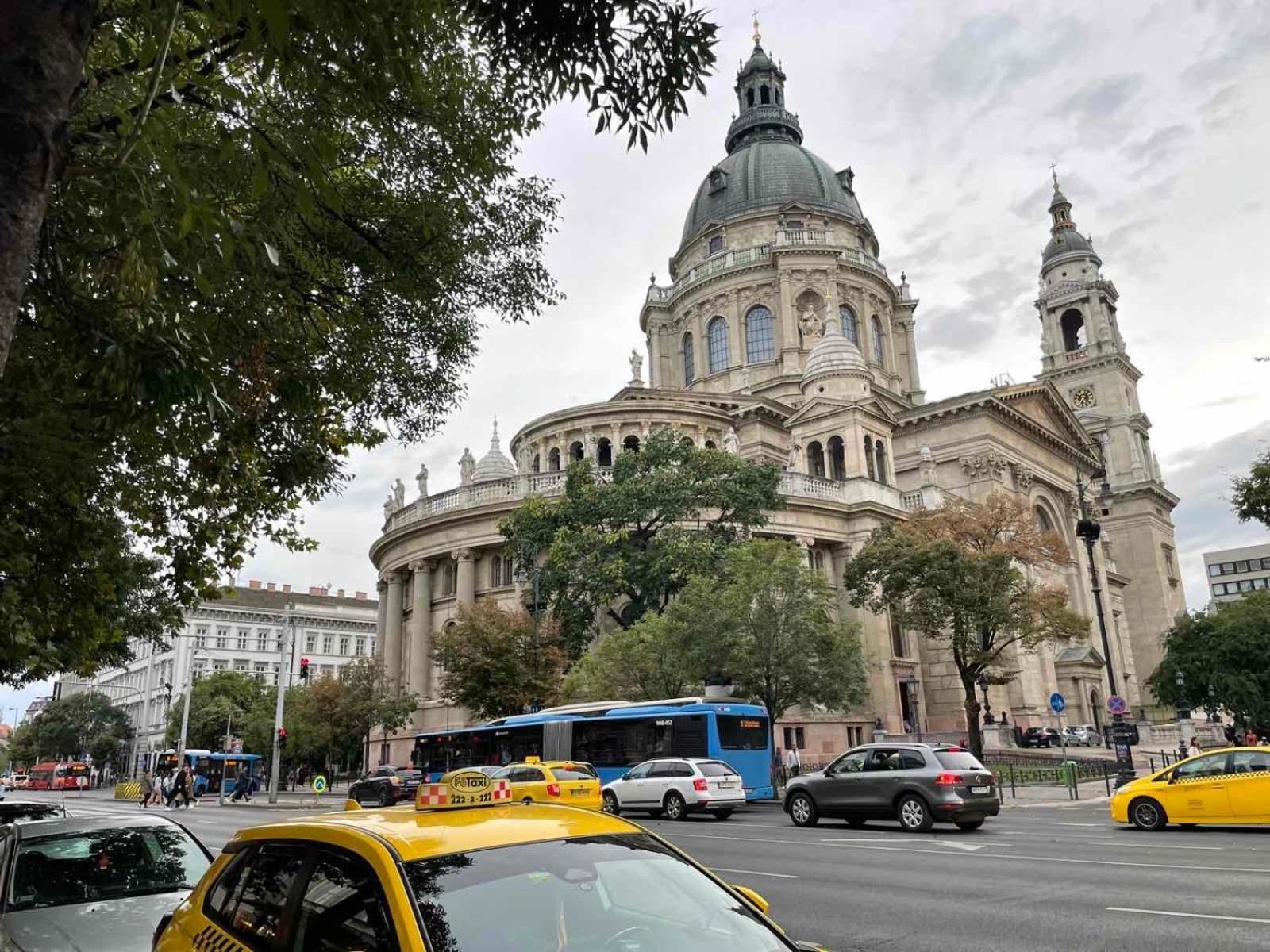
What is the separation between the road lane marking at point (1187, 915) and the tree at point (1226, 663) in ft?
120

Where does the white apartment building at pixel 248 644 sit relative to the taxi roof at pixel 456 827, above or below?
above

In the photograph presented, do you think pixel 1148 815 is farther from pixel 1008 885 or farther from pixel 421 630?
pixel 421 630

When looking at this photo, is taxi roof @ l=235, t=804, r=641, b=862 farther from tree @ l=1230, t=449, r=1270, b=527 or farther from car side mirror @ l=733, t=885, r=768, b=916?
tree @ l=1230, t=449, r=1270, b=527

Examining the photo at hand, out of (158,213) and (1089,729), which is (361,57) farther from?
(1089,729)

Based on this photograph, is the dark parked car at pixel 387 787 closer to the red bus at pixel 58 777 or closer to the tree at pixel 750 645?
the tree at pixel 750 645

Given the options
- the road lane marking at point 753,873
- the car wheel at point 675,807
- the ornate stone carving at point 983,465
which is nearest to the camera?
the road lane marking at point 753,873

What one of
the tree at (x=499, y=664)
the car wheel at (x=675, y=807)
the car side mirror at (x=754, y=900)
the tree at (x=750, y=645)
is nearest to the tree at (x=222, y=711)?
the tree at (x=499, y=664)

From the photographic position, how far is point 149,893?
23.2 feet

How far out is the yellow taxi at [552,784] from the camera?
19625 millimetres

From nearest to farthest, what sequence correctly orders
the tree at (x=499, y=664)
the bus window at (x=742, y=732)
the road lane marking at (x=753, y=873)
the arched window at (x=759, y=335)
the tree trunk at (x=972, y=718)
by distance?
1. the road lane marking at (x=753, y=873)
2. the bus window at (x=742, y=732)
3. the tree trunk at (x=972, y=718)
4. the tree at (x=499, y=664)
5. the arched window at (x=759, y=335)

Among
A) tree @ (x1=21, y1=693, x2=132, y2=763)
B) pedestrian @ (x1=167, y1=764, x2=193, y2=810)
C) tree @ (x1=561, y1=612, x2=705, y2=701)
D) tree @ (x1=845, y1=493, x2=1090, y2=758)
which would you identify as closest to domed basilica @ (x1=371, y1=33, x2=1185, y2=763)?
tree @ (x1=845, y1=493, x2=1090, y2=758)

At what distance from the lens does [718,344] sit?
2687 inches

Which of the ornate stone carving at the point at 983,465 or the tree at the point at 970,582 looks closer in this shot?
the tree at the point at 970,582

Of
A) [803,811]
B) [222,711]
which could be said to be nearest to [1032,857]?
[803,811]
